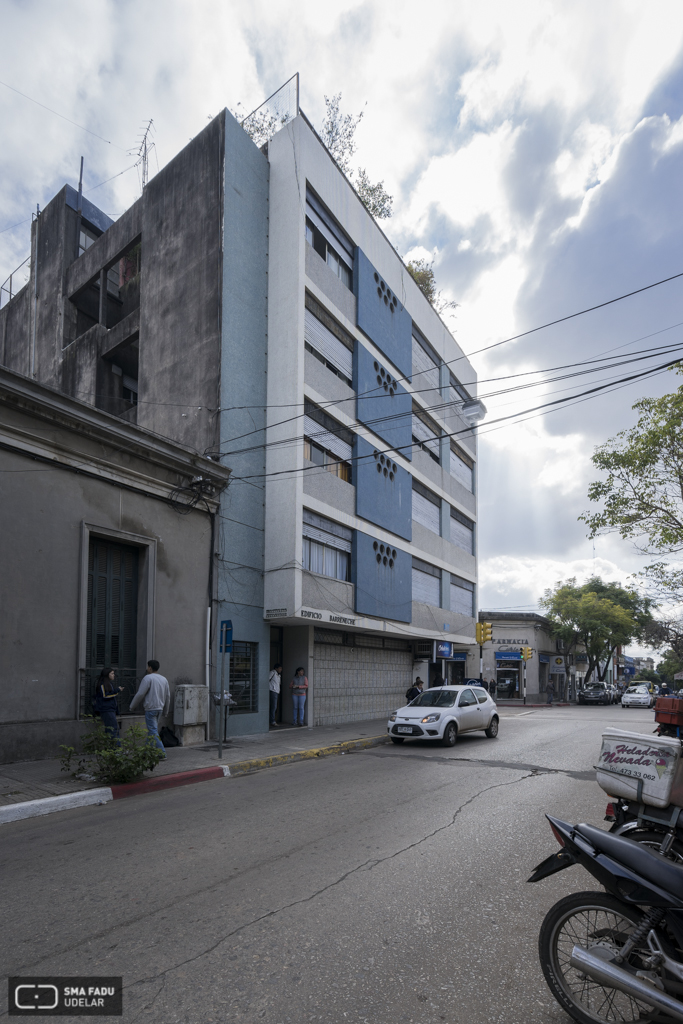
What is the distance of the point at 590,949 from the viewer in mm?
3189

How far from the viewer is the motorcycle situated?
9.94 feet

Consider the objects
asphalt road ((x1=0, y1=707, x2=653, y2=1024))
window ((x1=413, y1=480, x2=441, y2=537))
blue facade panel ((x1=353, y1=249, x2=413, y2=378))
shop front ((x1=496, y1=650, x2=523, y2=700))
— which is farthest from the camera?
shop front ((x1=496, y1=650, x2=523, y2=700))

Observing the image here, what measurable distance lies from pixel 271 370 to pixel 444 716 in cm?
1033

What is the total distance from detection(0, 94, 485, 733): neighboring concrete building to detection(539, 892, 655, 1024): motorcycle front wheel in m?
12.7

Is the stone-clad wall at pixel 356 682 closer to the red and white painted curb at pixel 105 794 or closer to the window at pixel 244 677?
the window at pixel 244 677

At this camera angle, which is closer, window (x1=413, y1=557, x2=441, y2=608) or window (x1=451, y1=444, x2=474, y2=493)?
window (x1=413, y1=557, x2=441, y2=608)

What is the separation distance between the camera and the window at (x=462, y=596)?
3181 centimetres

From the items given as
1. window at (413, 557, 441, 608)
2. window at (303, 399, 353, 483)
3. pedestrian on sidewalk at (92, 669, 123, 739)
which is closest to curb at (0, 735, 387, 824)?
pedestrian on sidewalk at (92, 669, 123, 739)

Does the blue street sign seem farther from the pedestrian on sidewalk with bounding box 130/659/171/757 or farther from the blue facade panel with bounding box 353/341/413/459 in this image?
the blue facade panel with bounding box 353/341/413/459

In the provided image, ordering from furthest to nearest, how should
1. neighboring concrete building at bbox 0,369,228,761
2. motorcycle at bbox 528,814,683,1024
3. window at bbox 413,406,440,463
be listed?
window at bbox 413,406,440,463 < neighboring concrete building at bbox 0,369,228,761 < motorcycle at bbox 528,814,683,1024

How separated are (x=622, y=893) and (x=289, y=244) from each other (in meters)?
18.7

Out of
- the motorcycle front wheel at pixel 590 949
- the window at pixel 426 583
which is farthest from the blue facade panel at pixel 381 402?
the motorcycle front wheel at pixel 590 949

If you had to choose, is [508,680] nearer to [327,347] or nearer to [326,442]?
[326,442]

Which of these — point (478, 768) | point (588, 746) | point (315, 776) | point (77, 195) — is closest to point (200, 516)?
point (315, 776)
